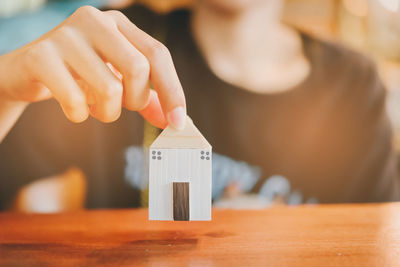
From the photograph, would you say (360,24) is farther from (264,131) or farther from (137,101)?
(137,101)

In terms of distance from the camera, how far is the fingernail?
0.53 meters

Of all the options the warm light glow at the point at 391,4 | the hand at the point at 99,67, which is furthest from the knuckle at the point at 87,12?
the warm light glow at the point at 391,4

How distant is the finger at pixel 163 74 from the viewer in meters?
0.53

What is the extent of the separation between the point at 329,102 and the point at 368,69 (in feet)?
0.68

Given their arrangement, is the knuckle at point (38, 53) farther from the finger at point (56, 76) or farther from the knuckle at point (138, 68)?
the knuckle at point (138, 68)

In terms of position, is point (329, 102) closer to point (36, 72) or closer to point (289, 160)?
point (289, 160)

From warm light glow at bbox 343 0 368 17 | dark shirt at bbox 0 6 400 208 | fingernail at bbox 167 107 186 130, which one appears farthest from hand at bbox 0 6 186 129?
warm light glow at bbox 343 0 368 17

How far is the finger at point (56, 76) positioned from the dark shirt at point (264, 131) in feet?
2.34

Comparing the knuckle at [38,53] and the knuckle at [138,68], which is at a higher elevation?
the knuckle at [38,53]

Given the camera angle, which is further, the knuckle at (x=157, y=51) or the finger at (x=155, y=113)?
the finger at (x=155, y=113)

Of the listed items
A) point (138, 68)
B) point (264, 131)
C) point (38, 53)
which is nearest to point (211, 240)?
point (138, 68)

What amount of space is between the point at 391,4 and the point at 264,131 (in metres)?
0.74

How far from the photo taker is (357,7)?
4.03ft

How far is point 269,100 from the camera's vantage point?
1221mm
